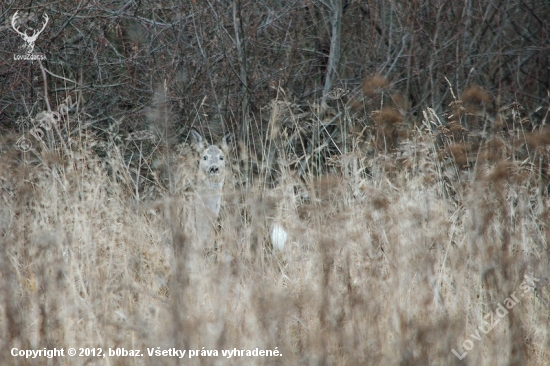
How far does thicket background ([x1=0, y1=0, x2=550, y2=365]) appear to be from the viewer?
10.2ft

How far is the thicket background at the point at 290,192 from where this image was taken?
3104 millimetres

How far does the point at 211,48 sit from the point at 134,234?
375cm

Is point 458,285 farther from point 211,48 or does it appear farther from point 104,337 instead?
point 211,48

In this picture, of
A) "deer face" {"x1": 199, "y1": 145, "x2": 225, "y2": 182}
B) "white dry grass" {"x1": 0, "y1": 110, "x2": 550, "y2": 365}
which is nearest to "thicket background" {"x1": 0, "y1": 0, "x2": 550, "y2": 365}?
"white dry grass" {"x1": 0, "y1": 110, "x2": 550, "y2": 365}

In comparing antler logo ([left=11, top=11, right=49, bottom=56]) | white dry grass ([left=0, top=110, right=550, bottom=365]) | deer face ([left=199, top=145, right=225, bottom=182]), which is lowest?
white dry grass ([left=0, top=110, right=550, bottom=365])

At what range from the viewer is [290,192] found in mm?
4875

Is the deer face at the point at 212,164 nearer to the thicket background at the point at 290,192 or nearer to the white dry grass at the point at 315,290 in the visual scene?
the thicket background at the point at 290,192

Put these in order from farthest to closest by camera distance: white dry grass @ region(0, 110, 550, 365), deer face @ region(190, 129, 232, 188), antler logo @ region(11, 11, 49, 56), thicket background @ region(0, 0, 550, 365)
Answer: antler logo @ region(11, 11, 49, 56) < deer face @ region(190, 129, 232, 188) < thicket background @ region(0, 0, 550, 365) < white dry grass @ region(0, 110, 550, 365)

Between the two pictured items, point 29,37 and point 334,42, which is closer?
point 29,37

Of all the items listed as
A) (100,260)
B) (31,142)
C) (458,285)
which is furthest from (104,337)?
(31,142)

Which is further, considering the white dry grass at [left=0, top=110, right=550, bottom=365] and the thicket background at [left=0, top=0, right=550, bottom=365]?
the thicket background at [left=0, top=0, right=550, bottom=365]

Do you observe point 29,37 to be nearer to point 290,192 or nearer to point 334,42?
point 334,42

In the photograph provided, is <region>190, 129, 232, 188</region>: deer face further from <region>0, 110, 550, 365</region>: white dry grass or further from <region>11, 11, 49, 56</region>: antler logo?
<region>11, 11, 49, 56</region>: antler logo

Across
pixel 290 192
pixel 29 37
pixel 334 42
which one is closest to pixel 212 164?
pixel 290 192
